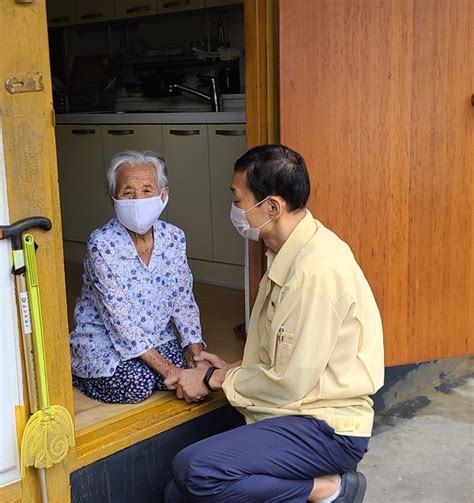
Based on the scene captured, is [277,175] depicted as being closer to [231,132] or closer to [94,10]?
[231,132]

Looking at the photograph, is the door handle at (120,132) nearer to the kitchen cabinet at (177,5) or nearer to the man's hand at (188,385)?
the kitchen cabinet at (177,5)

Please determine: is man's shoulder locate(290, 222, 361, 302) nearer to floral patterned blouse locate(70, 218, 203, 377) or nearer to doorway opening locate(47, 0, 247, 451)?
floral patterned blouse locate(70, 218, 203, 377)

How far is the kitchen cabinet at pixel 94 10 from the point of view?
5777mm

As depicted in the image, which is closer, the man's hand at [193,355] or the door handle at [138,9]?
the man's hand at [193,355]

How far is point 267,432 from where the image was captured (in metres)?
2.27

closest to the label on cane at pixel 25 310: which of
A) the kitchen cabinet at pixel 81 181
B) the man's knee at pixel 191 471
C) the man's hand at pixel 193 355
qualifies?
the man's knee at pixel 191 471

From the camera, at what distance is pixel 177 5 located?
17.3 feet

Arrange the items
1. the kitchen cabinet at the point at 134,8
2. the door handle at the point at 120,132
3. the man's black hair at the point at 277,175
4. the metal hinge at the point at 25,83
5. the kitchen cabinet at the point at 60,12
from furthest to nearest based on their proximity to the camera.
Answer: the kitchen cabinet at the point at 60,12, the kitchen cabinet at the point at 134,8, the door handle at the point at 120,132, the man's black hair at the point at 277,175, the metal hinge at the point at 25,83

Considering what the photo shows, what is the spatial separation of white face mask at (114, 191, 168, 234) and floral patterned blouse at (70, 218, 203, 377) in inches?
2.6

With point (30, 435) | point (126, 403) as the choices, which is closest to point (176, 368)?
point (126, 403)

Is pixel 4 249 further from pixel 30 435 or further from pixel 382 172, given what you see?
pixel 382 172

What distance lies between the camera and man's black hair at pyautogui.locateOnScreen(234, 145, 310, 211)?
233 centimetres

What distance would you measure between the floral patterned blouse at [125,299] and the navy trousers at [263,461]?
1.68 feet

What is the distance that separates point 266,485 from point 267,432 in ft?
0.47
